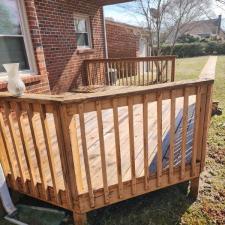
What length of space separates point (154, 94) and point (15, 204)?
6.90ft

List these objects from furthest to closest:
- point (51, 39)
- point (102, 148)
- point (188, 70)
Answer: point (188, 70) → point (51, 39) → point (102, 148)

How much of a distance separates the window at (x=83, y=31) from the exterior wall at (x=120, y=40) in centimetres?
385

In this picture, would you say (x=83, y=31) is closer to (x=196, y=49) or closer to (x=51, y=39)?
(x=51, y=39)

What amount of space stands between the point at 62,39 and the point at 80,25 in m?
1.28

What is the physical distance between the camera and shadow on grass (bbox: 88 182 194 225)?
2.39m

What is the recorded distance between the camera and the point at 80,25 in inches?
275

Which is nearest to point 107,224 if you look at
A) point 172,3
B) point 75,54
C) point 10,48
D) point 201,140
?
point 201,140

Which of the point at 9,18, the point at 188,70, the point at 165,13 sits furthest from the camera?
the point at 188,70

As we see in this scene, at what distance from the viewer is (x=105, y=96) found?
184cm

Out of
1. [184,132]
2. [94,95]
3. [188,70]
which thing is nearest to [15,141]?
[94,95]

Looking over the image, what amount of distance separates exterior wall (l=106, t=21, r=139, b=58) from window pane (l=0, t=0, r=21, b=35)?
7.28 metres

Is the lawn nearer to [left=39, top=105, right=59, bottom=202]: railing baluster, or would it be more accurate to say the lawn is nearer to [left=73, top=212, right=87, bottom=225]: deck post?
[left=73, top=212, right=87, bottom=225]: deck post

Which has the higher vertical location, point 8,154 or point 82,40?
point 82,40

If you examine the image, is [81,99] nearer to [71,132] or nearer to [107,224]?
[71,132]
